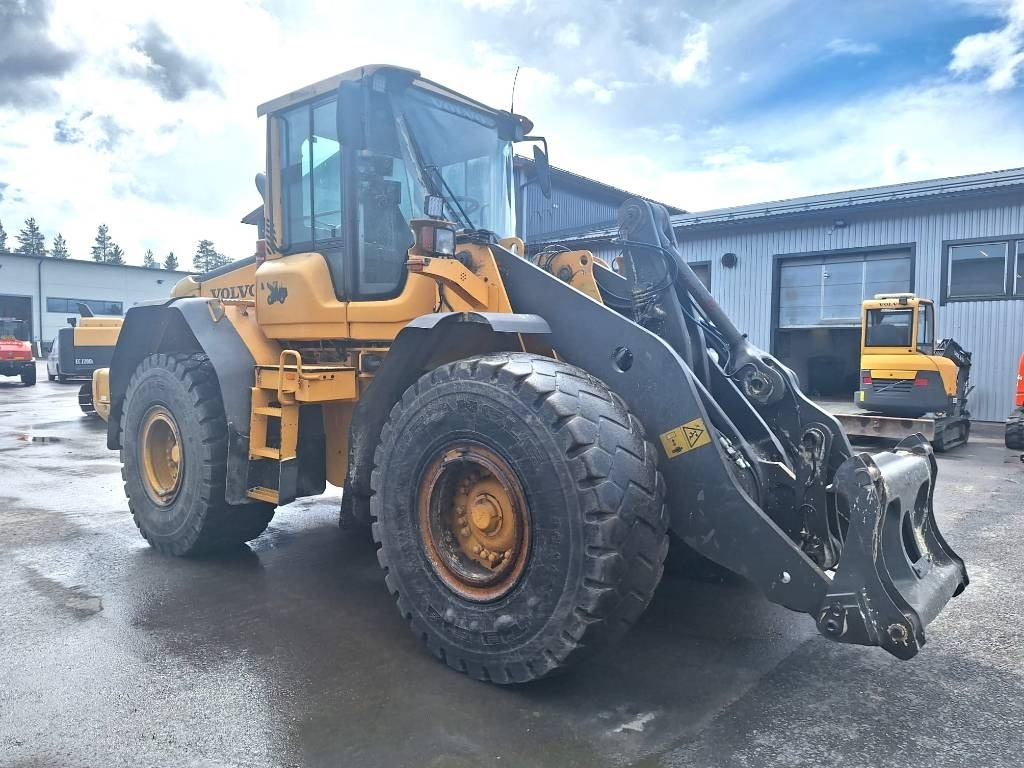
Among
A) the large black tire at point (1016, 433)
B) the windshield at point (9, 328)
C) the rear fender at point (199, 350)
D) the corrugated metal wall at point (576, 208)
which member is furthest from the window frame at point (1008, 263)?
the windshield at point (9, 328)

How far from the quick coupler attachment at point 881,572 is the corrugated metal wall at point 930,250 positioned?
1404cm

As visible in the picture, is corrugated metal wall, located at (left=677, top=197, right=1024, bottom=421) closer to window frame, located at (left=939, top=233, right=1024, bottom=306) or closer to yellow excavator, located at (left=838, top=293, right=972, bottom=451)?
window frame, located at (left=939, top=233, right=1024, bottom=306)

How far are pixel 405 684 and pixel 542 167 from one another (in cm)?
342

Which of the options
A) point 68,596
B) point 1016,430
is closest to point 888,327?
point 1016,430

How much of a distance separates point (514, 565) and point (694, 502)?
80 cm

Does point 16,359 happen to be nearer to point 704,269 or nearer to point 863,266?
point 704,269

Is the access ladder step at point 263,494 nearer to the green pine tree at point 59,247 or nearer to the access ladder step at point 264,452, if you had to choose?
the access ladder step at point 264,452

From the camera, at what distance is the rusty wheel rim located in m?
3.16

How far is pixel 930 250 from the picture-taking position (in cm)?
1555

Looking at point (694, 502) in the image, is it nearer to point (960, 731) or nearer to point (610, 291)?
point (960, 731)

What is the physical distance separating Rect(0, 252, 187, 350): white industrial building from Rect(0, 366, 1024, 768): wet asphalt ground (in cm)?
4178

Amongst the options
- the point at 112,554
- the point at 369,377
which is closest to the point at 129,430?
the point at 112,554

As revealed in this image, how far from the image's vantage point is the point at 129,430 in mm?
5539

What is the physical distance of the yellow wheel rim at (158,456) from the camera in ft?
17.5
